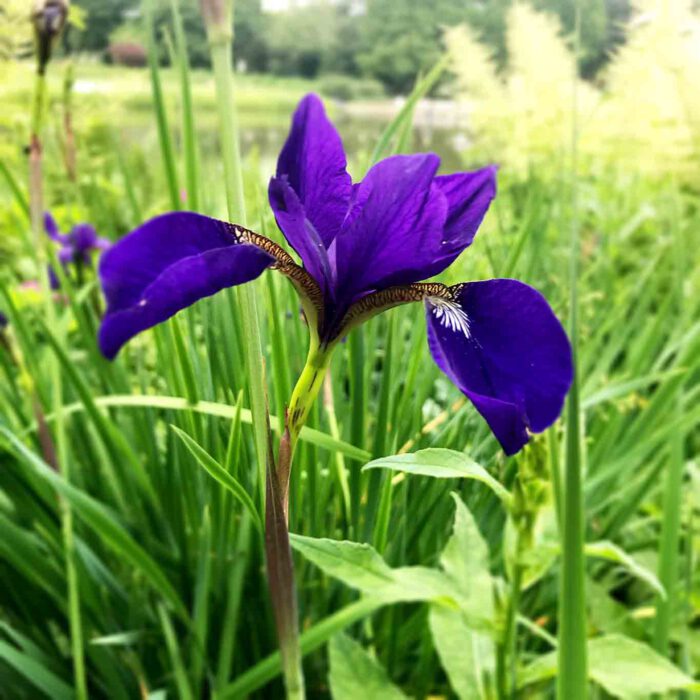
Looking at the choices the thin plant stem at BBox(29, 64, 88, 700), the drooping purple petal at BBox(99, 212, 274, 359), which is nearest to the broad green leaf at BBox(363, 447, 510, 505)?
the drooping purple petal at BBox(99, 212, 274, 359)

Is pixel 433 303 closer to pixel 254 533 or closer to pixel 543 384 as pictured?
pixel 543 384

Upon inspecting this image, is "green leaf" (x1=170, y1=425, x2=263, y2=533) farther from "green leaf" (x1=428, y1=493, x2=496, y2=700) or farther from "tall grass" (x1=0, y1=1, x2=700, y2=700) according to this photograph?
"green leaf" (x1=428, y1=493, x2=496, y2=700)

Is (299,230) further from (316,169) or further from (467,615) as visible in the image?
(467,615)

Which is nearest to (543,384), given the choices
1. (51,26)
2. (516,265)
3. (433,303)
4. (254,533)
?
(433,303)

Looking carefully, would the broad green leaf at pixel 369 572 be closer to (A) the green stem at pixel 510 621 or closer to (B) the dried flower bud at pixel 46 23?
(A) the green stem at pixel 510 621

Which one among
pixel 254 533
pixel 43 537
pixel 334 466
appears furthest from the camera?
pixel 43 537

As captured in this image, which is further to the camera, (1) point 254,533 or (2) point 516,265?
(1) point 254,533
